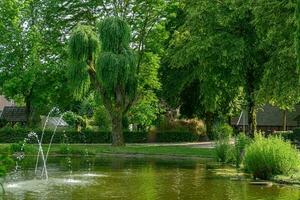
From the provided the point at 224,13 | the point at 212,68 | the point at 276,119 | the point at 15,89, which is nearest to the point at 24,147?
the point at 212,68

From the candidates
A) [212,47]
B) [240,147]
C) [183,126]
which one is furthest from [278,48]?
[183,126]

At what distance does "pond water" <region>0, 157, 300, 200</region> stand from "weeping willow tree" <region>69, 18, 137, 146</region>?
1671 centimetres

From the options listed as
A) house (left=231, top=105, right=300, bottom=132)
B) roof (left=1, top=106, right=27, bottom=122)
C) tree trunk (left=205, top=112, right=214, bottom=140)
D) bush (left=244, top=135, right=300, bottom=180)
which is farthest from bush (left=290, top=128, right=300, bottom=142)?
roof (left=1, top=106, right=27, bottom=122)

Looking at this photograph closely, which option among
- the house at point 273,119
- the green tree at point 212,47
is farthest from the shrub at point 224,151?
the house at point 273,119

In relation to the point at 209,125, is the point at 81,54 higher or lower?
higher

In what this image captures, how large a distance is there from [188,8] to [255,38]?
6.61 metres

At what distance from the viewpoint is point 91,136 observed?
56625mm

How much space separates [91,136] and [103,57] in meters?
16.5

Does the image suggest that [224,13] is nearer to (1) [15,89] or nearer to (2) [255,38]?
(2) [255,38]

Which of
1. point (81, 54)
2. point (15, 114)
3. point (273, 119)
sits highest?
point (81, 54)

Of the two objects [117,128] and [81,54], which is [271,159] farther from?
[117,128]

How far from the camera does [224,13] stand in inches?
1463

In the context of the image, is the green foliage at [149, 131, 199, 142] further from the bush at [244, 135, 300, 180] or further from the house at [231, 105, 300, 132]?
the bush at [244, 135, 300, 180]

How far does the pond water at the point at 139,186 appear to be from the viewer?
16.6 m
